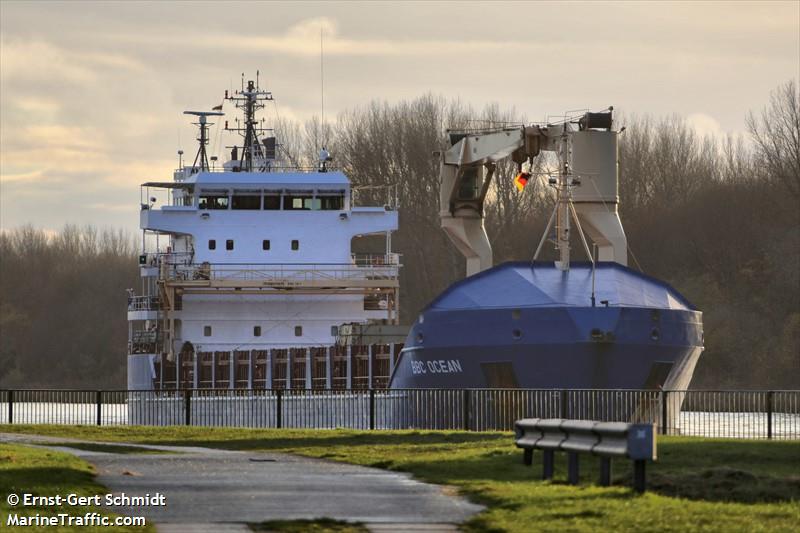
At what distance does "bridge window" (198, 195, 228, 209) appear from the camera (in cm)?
6569

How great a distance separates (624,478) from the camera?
76.9ft

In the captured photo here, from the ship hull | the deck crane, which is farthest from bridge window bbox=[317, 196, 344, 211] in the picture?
the ship hull

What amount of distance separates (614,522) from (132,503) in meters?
5.72

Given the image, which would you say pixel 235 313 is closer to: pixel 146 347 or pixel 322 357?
pixel 146 347

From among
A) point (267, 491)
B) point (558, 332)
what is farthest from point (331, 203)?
point (267, 491)

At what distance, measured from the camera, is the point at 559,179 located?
151 feet

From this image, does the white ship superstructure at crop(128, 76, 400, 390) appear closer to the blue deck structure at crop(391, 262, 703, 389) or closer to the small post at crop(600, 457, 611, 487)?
the blue deck structure at crop(391, 262, 703, 389)

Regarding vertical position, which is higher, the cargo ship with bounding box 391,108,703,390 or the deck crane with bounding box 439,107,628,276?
the deck crane with bounding box 439,107,628,276

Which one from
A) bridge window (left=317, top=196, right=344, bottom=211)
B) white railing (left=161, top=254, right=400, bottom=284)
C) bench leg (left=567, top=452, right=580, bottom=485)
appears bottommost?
bench leg (left=567, top=452, right=580, bottom=485)

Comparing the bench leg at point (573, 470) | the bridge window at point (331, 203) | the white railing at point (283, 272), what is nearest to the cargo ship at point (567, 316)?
the white railing at point (283, 272)

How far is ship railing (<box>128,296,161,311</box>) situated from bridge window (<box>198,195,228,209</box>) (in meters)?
3.73

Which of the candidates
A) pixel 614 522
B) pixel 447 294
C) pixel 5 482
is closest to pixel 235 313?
pixel 447 294

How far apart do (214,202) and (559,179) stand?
73.9 feet

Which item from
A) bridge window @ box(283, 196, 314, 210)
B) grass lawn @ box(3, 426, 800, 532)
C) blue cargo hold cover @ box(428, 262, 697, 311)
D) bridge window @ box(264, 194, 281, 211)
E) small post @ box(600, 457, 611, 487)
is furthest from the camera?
bridge window @ box(264, 194, 281, 211)
